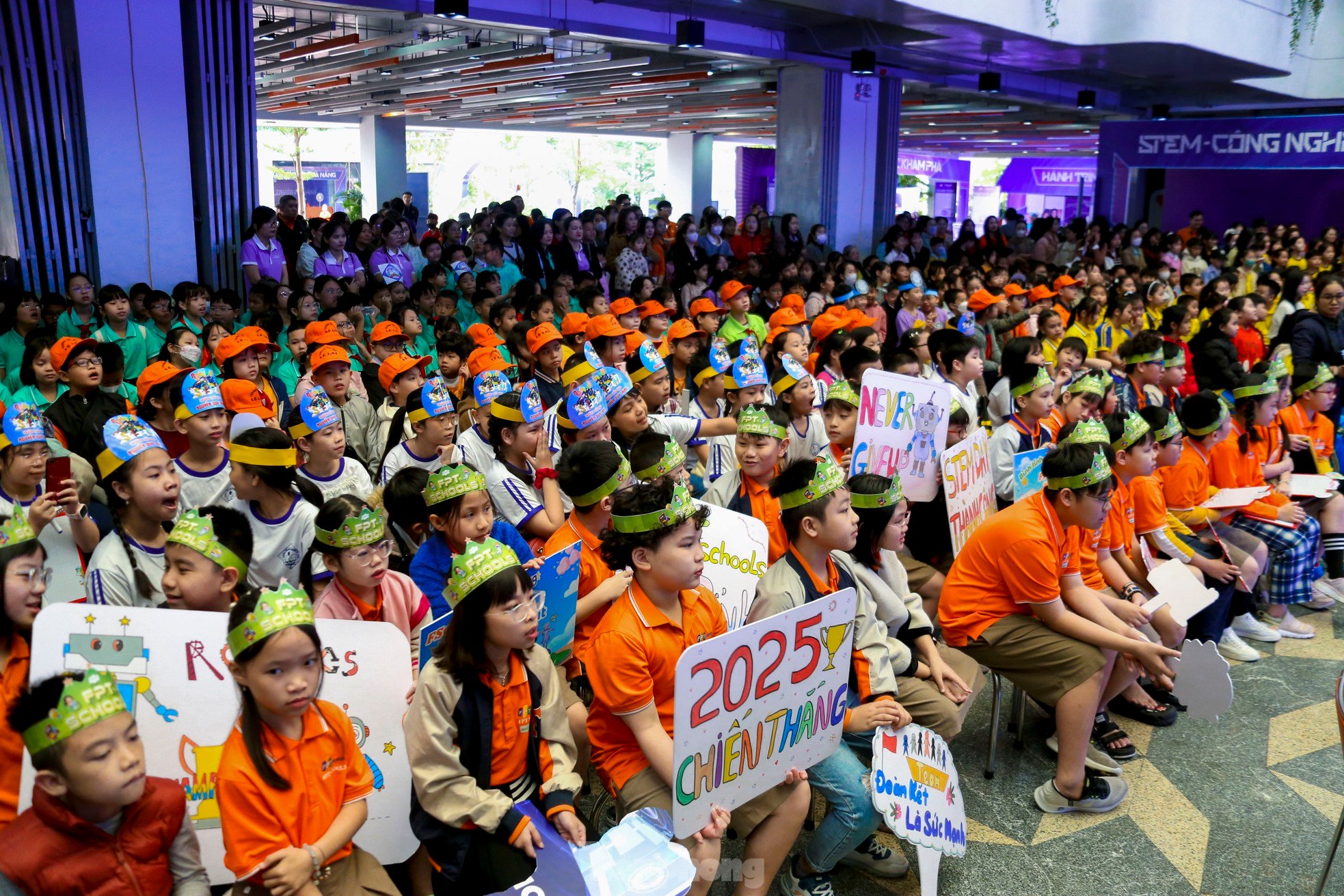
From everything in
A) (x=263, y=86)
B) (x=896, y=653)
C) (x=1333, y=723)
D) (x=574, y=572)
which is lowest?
(x=1333, y=723)

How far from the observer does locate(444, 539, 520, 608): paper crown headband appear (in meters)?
2.66

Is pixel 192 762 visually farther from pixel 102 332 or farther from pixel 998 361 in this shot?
pixel 998 361

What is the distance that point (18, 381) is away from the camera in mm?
6723

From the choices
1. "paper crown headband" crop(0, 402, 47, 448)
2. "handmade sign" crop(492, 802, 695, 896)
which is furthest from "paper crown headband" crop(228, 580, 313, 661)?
"paper crown headband" crop(0, 402, 47, 448)

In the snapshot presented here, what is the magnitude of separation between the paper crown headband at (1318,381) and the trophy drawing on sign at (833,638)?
518cm

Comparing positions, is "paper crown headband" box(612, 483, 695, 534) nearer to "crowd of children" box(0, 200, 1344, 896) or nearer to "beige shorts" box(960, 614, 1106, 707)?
Result: "crowd of children" box(0, 200, 1344, 896)

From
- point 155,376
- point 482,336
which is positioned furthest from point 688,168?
point 155,376

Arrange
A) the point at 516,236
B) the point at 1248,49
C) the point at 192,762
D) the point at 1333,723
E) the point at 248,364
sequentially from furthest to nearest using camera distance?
the point at 1248,49
the point at 516,236
the point at 248,364
the point at 1333,723
the point at 192,762

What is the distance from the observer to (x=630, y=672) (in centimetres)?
288

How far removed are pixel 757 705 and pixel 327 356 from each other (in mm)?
4109

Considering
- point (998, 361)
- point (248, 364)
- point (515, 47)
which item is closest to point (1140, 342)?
point (998, 361)

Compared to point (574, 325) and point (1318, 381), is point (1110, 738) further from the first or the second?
point (574, 325)

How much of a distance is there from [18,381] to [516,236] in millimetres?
6583

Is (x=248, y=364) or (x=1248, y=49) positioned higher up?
(x=1248, y=49)
